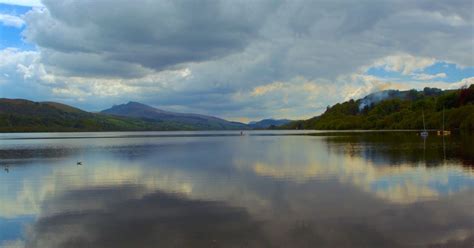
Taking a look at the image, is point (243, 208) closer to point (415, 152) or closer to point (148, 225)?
point (148, 225)

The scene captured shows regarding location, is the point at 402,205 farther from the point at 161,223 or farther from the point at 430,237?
the point at 161,223

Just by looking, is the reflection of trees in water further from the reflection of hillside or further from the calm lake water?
the reflection of hillside

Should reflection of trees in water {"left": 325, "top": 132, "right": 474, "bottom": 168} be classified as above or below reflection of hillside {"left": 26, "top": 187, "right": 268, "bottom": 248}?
above

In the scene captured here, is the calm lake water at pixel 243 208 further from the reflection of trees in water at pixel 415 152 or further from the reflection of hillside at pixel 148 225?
the reflection of trees in water at pixel 415 152

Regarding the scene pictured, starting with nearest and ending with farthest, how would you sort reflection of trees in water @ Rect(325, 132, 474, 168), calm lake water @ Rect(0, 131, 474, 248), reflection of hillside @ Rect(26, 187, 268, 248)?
reflection of hillside @ Rect(26, 187, 268, 248) → calm lake water @ Rect(0, 131, 474, 248) → reflection of trees in water @ Rect(325, 132, 474, 168)

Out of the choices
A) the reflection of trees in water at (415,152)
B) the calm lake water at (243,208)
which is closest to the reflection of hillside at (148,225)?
the calm lake water at (243,208)

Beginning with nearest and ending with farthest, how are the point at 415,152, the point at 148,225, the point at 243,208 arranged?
the point at 148,225
the point at 243,208
the point at 415,152

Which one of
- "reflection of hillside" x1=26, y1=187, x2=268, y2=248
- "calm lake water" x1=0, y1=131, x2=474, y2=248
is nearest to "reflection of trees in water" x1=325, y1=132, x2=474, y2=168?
"calm lake water" x1=0, y1=131, x2=474, y2=248

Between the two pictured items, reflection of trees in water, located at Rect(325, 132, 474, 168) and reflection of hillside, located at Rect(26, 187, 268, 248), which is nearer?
→ reflection of hillside, located at Rect(26, 187, 268, 248)

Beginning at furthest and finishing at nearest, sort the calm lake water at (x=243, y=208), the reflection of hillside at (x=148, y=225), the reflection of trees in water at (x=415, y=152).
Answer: the reflection of trees in water at (x=415, y=152) < the calm lake water at (x=243, y=208) < the reflection of hillside at (x=148, y=225)

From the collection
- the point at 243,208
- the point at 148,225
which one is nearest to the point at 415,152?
the point at 243,208

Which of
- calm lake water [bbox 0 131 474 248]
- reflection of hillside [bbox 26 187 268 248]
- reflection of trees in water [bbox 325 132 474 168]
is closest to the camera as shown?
reflection of hillside [bbox 26 187 268 248]

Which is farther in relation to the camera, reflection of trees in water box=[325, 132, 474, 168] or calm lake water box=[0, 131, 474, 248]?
reflection of trees in water box=[325, 132, 474, 168]

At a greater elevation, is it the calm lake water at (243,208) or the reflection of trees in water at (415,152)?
the reflection of trees in water at (415,152)
